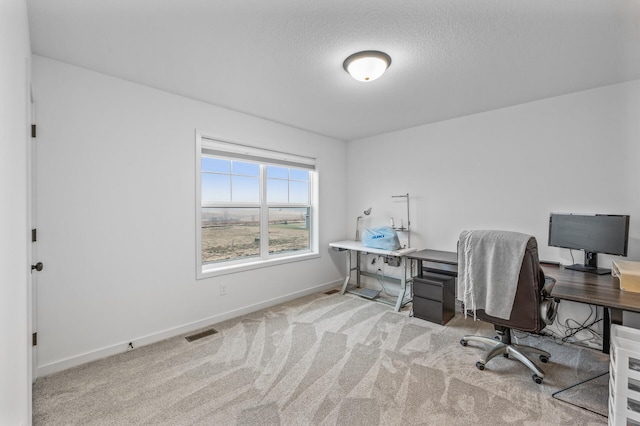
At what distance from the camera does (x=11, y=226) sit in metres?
1.15

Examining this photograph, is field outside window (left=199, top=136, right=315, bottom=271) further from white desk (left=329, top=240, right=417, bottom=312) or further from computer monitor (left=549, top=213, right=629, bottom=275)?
computer monitor (left=549, top=213, right=629, bottom=275)

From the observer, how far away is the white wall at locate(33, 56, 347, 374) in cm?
227

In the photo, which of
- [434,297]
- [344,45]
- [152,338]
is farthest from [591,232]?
[152,338]

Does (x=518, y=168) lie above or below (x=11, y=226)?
above

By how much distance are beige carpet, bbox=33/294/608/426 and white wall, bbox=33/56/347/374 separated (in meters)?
0.29

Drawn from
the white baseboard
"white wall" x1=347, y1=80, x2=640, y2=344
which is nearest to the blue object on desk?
"white wall" x1=347, y1=80, x2=640, y2=344

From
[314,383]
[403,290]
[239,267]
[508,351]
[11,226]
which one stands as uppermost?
[11,226]

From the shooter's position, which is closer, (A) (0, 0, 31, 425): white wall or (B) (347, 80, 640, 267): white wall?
(A) (0, 0, 31, 425): white wall

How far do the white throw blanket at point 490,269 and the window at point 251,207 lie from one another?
233 centimetres

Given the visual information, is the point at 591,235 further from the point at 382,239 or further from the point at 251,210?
the point at 251,210

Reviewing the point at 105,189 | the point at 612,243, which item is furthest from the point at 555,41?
the point at 105,189

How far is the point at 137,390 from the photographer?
2.06 metres

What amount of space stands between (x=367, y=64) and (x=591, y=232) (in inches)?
96.4

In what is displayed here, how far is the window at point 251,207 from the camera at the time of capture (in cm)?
332
